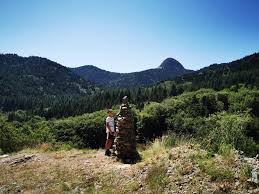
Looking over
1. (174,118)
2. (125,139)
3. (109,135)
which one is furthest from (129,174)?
(174,118)

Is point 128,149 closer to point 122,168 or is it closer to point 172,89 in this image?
point 122,168

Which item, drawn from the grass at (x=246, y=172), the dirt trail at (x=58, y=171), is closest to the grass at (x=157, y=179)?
the dirt trail at (x=58, y=171)

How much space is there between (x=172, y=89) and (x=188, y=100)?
55.3m

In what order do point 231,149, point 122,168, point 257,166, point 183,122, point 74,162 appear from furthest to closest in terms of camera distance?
point 183,122 → point 74,162 → point 122,168 → point 231,149 → point 257,166

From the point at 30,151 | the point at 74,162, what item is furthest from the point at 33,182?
the point at 30,151

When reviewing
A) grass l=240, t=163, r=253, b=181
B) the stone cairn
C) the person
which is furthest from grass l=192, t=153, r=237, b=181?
the person

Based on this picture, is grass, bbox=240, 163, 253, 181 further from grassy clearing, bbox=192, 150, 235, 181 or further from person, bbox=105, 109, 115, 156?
→ person, bbox=105, 109, 115, 156

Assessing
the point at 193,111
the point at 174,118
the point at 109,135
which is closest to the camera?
the point at 109,135

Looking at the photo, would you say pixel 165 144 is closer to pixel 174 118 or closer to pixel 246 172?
pixel 246 172

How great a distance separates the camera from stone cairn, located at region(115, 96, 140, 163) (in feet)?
53.5

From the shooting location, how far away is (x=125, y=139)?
16.4 m

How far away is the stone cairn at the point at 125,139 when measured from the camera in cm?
1630

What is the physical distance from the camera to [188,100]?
137625 millimetres

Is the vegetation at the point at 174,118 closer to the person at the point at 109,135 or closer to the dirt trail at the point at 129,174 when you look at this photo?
the person at the point at 109,135
